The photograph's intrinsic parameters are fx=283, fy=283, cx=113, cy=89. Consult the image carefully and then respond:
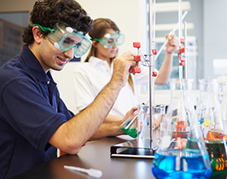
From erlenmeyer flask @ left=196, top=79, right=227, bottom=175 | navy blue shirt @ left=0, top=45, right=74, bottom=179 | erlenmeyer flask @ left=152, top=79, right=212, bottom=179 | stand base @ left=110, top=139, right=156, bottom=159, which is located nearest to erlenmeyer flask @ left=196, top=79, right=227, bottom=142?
erlenmeyer flask @ left=196, top=79, right=227, bottom=175

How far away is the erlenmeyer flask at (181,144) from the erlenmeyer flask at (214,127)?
0.09m

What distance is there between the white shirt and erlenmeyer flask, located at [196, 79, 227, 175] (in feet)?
4.87

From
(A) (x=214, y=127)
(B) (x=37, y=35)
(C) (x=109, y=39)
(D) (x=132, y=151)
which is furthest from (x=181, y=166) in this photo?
(C) (x=109, y=39)

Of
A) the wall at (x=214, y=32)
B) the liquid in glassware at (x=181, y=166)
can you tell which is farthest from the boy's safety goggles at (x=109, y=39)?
the wall at (x=214, y=32)

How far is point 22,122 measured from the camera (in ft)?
3.63

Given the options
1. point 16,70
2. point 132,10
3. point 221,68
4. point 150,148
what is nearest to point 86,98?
point 16,70

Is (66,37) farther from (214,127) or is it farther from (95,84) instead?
(95,84)

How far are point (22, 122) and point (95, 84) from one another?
1.22 meters

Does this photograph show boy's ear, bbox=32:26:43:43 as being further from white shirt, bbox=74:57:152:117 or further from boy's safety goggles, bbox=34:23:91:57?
white shirt, bbox=74:57:152:117

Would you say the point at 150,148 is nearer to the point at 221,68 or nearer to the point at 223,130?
the point at 223,130

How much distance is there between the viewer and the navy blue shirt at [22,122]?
3.59ft

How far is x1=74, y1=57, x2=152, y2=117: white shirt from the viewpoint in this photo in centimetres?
224

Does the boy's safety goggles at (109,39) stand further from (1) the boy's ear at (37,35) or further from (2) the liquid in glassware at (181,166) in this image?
(2) the liquid in glassware at (181,166)

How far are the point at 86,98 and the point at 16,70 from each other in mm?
1028
